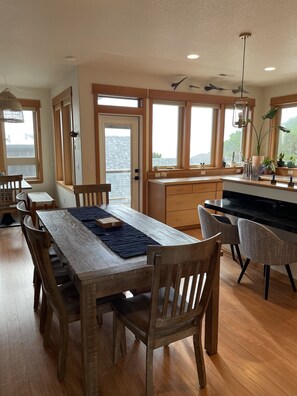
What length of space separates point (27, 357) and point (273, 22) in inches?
140

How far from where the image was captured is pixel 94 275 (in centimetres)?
156

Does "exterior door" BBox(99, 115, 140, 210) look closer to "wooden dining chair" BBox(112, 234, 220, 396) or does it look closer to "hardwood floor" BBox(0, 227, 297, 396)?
"hardwood floor" BBox(0, 227, 297, 396)

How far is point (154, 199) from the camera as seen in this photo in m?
5.13

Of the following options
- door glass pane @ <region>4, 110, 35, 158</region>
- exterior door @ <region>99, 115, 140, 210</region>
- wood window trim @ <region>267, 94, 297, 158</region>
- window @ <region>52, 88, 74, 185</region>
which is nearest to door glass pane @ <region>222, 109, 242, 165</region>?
wood window trim @ <region>267, 94, 297, 158</region>

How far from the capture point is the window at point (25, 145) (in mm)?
6249

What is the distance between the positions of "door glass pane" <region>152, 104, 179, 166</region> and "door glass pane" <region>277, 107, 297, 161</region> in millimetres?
2217

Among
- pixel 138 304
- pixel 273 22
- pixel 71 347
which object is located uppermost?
pixel 273 22

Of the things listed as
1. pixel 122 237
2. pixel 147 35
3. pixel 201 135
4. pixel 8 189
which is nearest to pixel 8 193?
pixel 8 189

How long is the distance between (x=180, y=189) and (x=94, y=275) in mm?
3467

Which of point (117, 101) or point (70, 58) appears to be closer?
point (70, 58)

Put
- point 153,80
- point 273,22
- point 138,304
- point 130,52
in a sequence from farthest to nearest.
Result: point 153,80 < point 130,52 < point 273,22 < point 138,304

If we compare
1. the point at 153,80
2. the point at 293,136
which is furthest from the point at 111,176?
the point at 293,136

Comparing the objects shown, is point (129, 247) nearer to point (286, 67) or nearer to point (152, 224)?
point (152, 224)

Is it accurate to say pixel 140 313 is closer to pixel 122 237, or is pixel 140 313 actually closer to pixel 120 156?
pixel 122 237
